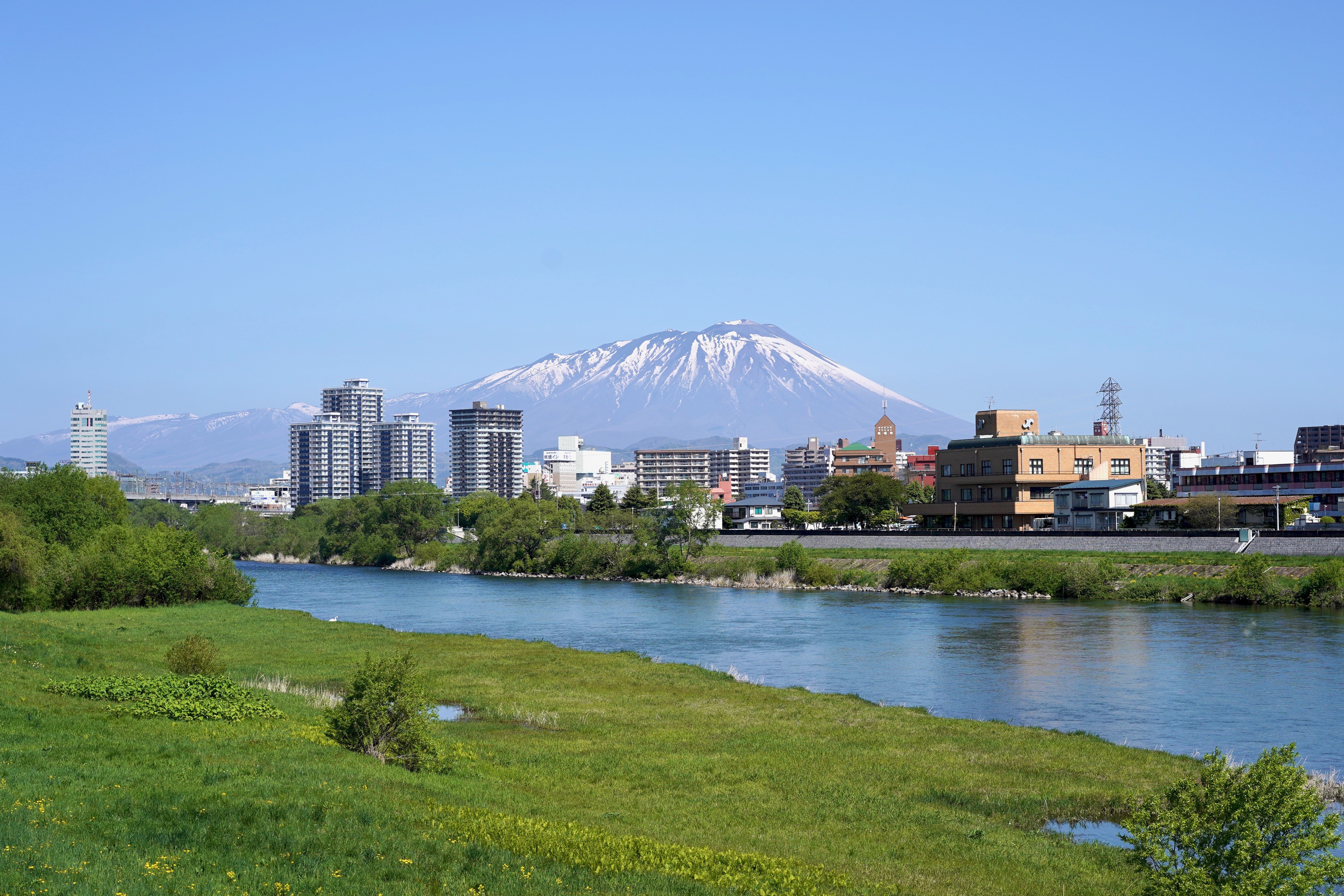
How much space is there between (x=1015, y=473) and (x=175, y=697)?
8800 cm

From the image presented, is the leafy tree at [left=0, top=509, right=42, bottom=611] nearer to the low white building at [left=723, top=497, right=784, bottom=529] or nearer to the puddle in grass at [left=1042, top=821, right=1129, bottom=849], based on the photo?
the puddle in grass at [left=1042, top=821, right=1129, bottom=849]

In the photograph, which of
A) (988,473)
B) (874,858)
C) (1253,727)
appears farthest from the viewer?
(988,473)

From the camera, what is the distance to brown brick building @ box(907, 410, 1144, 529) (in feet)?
334

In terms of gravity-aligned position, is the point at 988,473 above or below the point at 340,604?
above

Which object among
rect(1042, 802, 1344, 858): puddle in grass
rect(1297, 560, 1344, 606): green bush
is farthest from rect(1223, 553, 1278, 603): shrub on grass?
rect(1042, 802, 1344, 858): puddle in grass

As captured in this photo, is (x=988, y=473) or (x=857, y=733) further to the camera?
(x=988, y=473)

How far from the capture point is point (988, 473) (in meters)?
104

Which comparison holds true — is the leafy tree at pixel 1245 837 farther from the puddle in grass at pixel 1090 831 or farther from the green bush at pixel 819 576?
the green bush at pixel 819 576

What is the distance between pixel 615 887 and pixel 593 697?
67.5 ft

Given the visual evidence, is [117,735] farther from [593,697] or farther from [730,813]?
[593,697]

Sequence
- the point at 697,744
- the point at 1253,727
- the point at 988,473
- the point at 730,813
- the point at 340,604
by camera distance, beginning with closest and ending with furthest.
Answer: the point at 730,813, the point at 697,744, the point at 1253,727, the point at 340,604, the point at 988,473

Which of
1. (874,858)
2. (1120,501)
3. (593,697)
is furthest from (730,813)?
(1120,501)

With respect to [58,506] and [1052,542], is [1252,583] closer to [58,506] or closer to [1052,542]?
[1052,542]

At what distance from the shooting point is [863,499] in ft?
429
